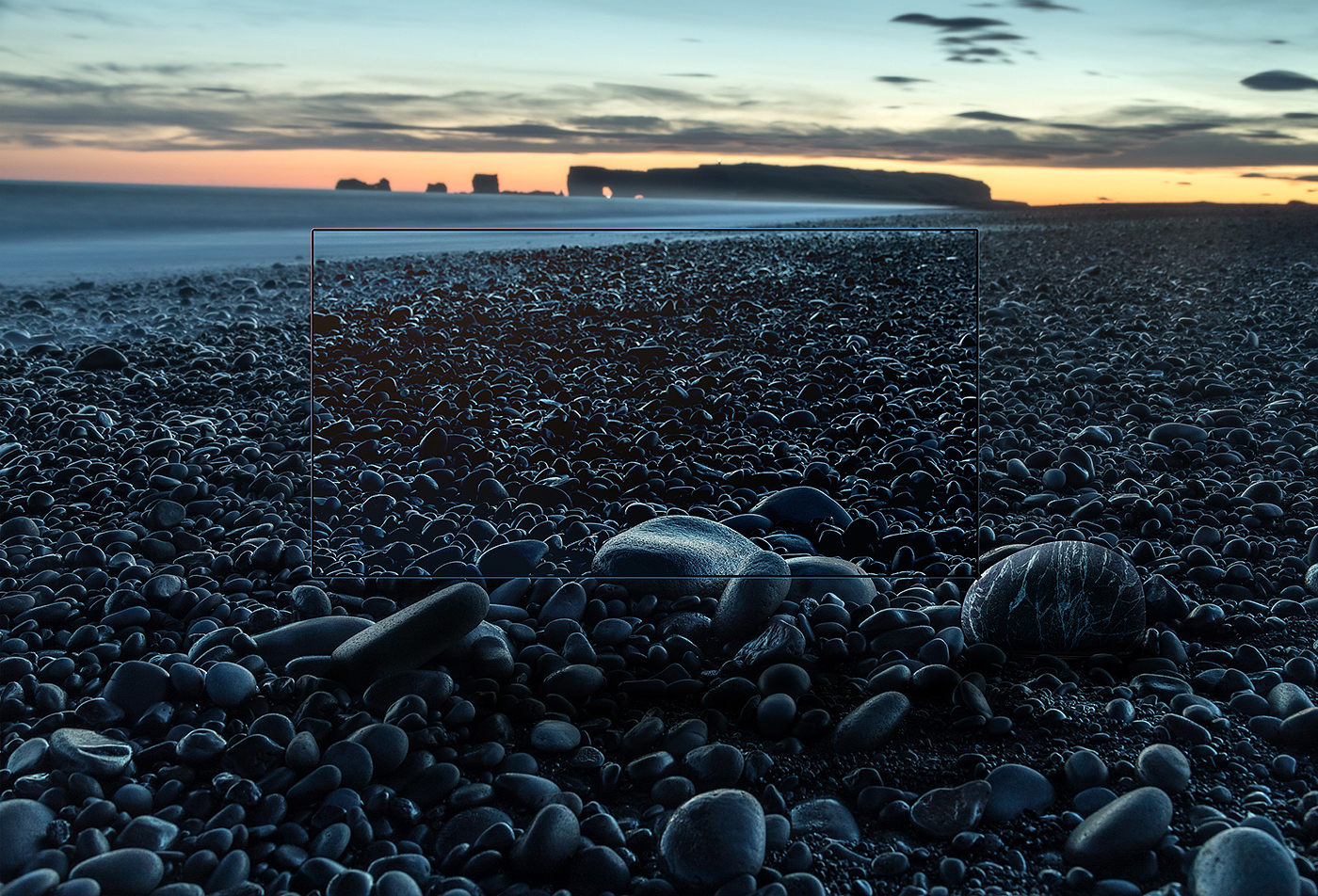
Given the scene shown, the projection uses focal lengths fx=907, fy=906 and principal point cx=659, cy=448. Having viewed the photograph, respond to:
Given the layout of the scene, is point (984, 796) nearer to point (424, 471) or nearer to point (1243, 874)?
point (1243, 874)

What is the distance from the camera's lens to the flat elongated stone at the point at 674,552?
2926mm

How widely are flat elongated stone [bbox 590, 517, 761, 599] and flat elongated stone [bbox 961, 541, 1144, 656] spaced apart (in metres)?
0.82

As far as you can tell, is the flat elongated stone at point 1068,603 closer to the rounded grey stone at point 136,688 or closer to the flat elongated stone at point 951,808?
the flat elongated stone at point 951,808

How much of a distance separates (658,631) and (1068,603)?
4.30 ft

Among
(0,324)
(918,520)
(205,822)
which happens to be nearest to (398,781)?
(205,822)

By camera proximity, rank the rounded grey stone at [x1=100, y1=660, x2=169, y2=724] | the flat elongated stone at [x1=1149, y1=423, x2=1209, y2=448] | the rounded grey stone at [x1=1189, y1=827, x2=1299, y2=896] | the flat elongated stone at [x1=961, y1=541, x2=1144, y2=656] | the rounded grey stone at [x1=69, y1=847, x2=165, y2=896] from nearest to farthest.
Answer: the rounded grey stone at [x1=1189, y1=827, x2=1299, y2=896] < the rounded grey stone at [x1=69, y1=847, x2=165, y2=896] < the rounded grey stone at [x1=100, y1=660, x2=169, y2=724] < the flat elongated stone at [x1=961, y1=541, x2=1144, y2=656] < the flat elongated stone at [x1=1149, y1=423, x2=1209, y2=448]

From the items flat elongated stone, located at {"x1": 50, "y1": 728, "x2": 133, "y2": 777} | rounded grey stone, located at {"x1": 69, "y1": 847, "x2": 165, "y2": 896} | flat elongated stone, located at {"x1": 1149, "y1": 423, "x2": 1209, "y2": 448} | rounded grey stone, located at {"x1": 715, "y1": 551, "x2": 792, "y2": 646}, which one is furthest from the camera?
flat elongated stone, located at {"x1": 1149, "y1": 423, "x2": 1209, "y2": 448}

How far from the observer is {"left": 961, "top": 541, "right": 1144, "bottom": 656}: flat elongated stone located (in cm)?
285

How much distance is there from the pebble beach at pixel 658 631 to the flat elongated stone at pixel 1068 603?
11mm

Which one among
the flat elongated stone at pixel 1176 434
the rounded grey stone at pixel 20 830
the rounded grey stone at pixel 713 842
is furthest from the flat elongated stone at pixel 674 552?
the flat elongated stone at pixel 1176 434

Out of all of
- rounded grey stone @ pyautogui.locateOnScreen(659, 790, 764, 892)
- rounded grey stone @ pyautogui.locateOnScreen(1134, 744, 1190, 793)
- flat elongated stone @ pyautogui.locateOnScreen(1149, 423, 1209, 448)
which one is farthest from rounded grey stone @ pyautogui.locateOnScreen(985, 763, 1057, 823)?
flat elongated stone @ pyautogui.locateOnScreen(1149, 423, 1209, 448)

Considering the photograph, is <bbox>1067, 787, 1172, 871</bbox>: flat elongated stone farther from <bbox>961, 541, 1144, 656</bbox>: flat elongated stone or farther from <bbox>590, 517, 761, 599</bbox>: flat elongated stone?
<bbox>590, 517, 761, 599</bbox>: flat elongated stone

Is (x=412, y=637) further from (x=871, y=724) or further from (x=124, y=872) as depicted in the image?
(x=871, y=724)

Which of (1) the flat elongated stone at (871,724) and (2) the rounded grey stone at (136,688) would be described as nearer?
(1) the flat elongated stone at (871,724)
